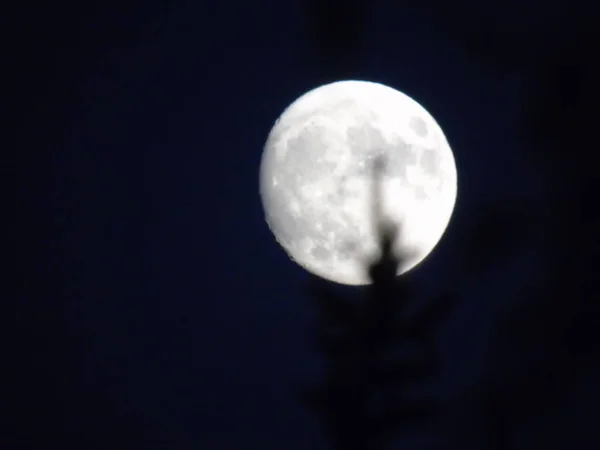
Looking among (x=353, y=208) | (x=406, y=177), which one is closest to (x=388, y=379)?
(x=353, y=208)

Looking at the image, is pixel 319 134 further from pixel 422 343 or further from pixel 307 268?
pixel 422 343

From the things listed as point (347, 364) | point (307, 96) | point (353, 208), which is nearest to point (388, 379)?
point (347, 364)

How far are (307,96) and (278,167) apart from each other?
2.39 ft

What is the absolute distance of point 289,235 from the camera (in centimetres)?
666

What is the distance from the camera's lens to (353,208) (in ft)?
19.0

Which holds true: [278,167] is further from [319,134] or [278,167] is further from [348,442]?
[348,442]

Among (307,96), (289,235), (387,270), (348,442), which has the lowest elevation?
(348,442)

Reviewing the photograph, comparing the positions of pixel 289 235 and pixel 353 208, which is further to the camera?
pixel 289 235

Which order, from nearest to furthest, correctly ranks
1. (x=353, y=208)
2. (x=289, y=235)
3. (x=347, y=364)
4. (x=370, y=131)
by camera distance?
(x=347, y=364), (x=353, y=208), (x=370, y=131), (x=289, y=235)

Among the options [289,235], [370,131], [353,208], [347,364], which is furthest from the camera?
[289,235]

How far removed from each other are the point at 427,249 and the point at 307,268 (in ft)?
3.26

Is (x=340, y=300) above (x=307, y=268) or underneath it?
underneath

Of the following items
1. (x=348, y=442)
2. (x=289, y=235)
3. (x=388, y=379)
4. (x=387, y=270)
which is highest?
(x=289, y=235)

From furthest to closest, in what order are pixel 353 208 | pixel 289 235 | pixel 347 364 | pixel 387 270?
pixel 289 235 → pixel 353 208 → pixel 347 364 → pixel 387 270
